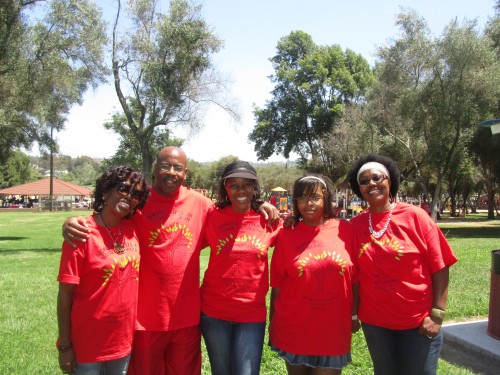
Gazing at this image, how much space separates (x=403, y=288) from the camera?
2.77 metres

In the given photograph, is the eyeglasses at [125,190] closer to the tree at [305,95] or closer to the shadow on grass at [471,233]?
the shadow on grass at [471,233]

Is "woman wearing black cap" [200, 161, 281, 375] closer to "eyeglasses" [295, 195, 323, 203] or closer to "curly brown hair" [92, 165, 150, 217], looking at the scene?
"eyeglasses" [295, 195, 323, 203]

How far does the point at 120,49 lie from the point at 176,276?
16272 mm

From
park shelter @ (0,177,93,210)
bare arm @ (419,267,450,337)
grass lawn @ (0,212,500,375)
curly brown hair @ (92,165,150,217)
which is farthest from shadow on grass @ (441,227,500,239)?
park shelter @ (0,177,93,210)

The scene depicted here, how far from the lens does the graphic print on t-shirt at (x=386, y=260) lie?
2795 mm

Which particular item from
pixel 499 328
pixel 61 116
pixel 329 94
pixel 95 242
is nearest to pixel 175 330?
pixel 95 242

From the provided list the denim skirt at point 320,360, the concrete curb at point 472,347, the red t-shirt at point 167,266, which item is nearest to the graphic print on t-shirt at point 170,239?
the red t-shirt at point 167,266

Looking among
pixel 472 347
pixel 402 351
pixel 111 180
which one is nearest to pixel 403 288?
pixel 402 351

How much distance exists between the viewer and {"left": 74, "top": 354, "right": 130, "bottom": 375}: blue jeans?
8.84 feet

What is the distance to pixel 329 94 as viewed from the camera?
149ft

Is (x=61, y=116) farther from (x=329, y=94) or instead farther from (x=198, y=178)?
(x=198, y=178)

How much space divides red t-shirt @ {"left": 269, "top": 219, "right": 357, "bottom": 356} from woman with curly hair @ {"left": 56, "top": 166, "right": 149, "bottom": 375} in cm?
97

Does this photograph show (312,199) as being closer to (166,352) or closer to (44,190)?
(166,352)

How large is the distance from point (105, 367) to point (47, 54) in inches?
624
